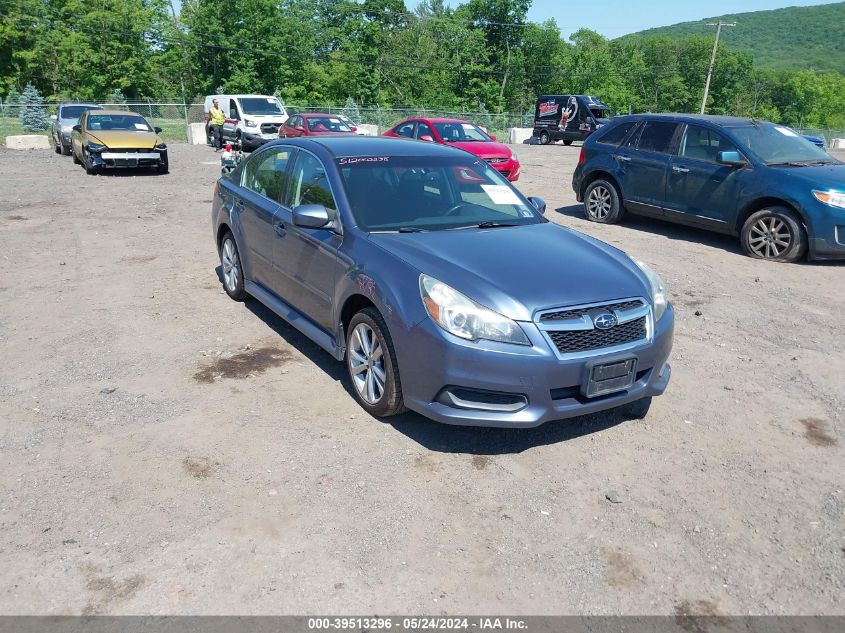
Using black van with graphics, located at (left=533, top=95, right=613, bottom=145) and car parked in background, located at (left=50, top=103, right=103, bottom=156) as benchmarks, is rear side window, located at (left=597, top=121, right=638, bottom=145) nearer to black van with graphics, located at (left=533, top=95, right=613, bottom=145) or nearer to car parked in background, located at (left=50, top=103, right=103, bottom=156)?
car parked in background, located at (left=50, top=103, right=103, bottom=156)

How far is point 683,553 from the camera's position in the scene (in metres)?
3.38

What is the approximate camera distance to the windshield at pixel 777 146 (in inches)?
376

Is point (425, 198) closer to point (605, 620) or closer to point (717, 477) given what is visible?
point (717, 477)

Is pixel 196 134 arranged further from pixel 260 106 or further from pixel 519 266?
pixel 519 266

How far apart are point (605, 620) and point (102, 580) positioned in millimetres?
2143

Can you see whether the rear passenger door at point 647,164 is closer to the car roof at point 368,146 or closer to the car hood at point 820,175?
the car hood at point 820,175

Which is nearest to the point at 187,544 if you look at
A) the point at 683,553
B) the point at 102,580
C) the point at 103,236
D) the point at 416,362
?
the point at 102,580

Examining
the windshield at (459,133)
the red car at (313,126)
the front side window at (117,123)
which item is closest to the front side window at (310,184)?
the windshield at (459,133)

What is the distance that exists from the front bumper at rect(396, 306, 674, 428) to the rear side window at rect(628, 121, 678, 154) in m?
7.22

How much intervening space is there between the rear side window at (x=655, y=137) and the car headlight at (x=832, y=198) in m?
2.33

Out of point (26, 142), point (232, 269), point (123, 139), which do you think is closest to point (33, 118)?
point (26, 142)

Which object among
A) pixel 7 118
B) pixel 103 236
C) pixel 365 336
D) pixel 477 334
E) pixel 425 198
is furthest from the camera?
pixel 7 118

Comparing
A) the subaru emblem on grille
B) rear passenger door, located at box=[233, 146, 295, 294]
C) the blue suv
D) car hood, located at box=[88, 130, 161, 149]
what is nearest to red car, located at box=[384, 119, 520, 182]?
the blue suv

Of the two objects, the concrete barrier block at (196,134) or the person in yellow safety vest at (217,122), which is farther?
the concrete barrier block at (196,134)
